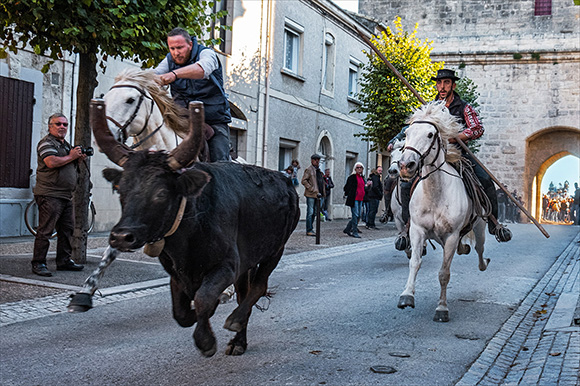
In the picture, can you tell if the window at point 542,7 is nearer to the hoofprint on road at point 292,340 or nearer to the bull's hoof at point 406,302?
the hoofprint on road at point 292,340

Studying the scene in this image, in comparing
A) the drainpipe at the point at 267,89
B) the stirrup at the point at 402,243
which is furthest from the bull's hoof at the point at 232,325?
the drainpipe at the point at 267,89

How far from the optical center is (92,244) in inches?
498

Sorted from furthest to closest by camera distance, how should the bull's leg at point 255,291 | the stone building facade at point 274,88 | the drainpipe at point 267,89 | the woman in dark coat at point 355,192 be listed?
the drainpipe at point 267,89 < the woman in dark coat at point 355,192 < the stone building facade at point 274,88 < the bull's leg at point 255,291

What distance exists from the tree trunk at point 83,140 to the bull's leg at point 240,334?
5124 mm

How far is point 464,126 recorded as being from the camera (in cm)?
808

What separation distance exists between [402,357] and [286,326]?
1.37m

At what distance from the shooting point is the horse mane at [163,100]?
18.3 ft

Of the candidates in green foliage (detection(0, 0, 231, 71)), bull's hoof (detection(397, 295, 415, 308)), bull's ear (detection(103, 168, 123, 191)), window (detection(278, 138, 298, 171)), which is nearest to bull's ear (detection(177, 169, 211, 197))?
bull's ear (detection(103, 168, 123, 191))

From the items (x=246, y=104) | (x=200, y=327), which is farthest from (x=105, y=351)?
(x=246, y=104)

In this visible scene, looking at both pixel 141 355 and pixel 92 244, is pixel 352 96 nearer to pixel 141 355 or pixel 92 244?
pixel 92 244

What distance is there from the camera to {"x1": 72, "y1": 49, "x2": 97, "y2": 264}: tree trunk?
9.38 meters

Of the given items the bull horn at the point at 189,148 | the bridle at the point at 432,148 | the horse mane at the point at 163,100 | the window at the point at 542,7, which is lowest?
the bull horn at the point at 189,148

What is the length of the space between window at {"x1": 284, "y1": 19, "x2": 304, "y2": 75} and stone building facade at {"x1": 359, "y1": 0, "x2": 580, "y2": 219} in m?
17.0

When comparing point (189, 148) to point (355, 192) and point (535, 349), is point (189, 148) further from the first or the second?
point (355, 192)
